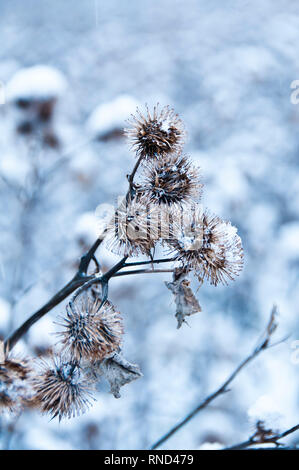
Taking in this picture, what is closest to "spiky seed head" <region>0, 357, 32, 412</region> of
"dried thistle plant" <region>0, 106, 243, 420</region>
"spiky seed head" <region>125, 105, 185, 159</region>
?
"dried thistle plant" <region>0, 106, 243, 420</region>

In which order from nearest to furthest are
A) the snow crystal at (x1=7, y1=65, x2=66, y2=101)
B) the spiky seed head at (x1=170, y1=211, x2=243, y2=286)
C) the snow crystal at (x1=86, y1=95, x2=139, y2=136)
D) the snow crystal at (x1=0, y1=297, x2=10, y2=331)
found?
the spiky seed head at (x1=170, y1=211, x2=243, y2=286) → the snow crystal at (x1=0, y1=297, x2=10, y2=331) → the snow crystal at (x1=7, y1=65, x2=66, y2=101) → the snow crystal at (x1=86, y1=95, x2=139, y2=136)

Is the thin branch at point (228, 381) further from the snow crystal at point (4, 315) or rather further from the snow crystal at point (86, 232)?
the snow crystal at point (86, 232)

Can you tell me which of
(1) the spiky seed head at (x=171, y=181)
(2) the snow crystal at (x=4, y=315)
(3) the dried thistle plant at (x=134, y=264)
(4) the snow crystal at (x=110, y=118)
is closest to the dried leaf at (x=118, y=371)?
(3) the dried thistle plant at (x=134, y=264)

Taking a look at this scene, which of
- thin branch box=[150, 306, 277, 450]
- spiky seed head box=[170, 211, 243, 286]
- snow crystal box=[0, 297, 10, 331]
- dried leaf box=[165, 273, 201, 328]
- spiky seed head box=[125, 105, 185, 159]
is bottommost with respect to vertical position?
thin branch box=[150, 306, 277, 450]

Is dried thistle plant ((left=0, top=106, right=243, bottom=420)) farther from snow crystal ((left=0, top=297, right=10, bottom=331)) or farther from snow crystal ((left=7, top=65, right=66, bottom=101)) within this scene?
snow crystal ((left=7, top=65, right=66, bottom=101))

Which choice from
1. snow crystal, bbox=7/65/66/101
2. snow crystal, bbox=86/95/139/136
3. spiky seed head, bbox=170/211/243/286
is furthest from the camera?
snow crystal, bbox=86/95/139/136

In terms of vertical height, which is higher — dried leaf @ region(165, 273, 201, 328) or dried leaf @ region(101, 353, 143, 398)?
dried leaf @ region(165, 273, 201, 328)

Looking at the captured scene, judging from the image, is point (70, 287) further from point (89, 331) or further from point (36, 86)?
point (36, 86)
